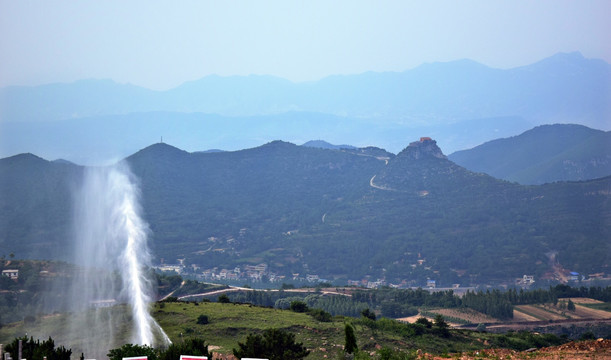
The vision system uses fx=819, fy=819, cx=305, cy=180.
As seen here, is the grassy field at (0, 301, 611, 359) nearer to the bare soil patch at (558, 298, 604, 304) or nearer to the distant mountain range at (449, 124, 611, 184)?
the bare soil patch at (558, 298, 604, 304)

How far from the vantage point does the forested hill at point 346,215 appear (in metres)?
123

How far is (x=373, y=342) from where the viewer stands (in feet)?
142

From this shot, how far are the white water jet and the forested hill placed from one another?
16247 millimetres

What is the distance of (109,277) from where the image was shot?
2431 inches

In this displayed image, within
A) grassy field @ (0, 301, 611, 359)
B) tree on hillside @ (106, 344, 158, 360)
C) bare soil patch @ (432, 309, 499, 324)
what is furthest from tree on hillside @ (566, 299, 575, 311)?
tree on hillside @ (106, 344, 158, 360)

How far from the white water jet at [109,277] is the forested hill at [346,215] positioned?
1625cm

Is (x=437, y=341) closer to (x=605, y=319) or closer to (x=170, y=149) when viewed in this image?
(x=605, y=319)

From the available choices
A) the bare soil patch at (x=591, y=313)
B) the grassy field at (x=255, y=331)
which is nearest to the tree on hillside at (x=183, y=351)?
the grassy field at (x=255, y=331)

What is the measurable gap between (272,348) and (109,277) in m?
29.9

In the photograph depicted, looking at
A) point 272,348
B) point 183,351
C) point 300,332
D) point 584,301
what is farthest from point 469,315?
point 183,351

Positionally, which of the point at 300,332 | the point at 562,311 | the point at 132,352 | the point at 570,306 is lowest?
the point at 562,311

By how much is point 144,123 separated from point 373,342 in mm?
155590

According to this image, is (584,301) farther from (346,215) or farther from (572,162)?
(572,162)

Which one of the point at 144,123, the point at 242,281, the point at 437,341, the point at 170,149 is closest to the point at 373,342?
the point at 437,341
